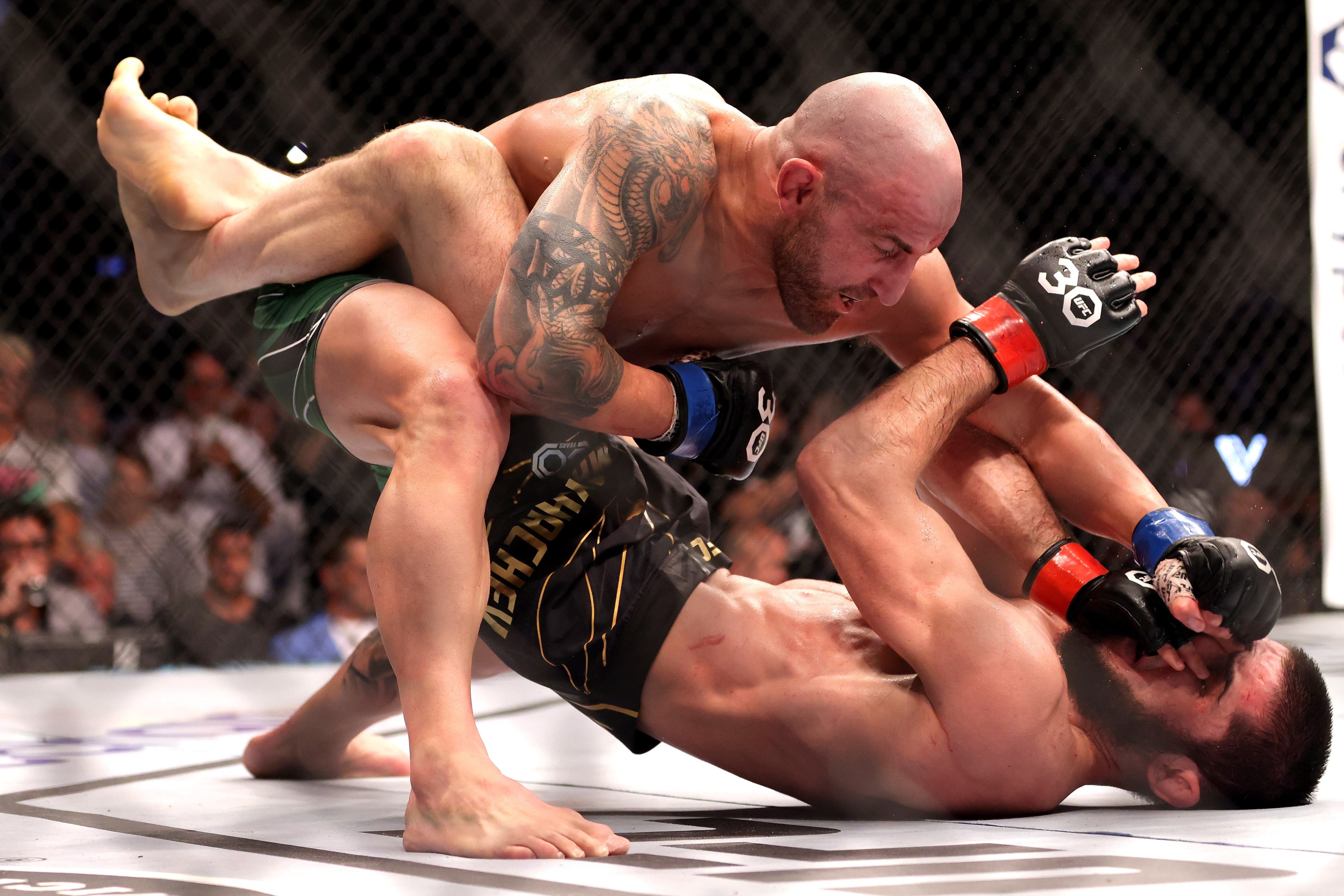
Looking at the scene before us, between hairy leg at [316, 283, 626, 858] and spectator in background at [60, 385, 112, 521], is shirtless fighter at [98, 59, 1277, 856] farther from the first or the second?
spectator in background at [60, 385, 112, 521]

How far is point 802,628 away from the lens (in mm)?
1301

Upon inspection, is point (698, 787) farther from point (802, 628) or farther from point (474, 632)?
point (474, 632)

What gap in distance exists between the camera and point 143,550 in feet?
9.94

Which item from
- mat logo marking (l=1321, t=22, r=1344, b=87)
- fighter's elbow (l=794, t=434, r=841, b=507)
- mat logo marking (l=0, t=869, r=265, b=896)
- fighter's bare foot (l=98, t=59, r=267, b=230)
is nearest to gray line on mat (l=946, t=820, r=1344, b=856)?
fighter's elbow (l=794, t=434, r=841, b=507)

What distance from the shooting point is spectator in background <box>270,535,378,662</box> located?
3.20m

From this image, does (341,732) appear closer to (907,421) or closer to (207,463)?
(907,421)

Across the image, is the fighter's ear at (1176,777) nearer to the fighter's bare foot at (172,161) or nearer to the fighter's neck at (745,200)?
the fighter's neck at (745,200)

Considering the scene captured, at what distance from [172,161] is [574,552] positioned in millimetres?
742

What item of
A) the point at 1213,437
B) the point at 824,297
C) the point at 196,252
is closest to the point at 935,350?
the point at 824,297

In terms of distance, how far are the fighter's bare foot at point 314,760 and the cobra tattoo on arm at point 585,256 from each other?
667 millimetres

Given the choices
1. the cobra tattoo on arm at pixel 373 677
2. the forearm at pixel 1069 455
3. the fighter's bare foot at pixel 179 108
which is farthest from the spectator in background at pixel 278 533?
the forearm at pixel 1069 455

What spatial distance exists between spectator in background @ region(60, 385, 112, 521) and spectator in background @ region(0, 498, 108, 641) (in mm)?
100

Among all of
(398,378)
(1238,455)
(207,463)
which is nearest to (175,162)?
(398,378)

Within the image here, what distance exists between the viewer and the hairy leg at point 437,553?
1.03 meters
